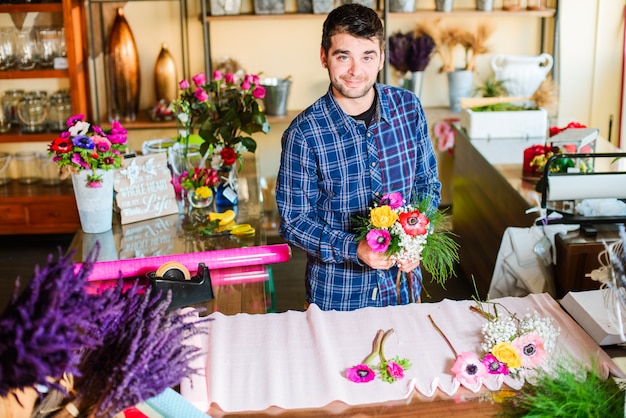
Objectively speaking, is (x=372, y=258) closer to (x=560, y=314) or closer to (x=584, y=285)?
(x=560, y=314)

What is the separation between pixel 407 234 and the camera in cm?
210

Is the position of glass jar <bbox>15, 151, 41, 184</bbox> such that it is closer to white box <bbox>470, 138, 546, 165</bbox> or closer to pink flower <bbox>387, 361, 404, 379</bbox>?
white box <bbox>470, 138, 546, 165</bbox>

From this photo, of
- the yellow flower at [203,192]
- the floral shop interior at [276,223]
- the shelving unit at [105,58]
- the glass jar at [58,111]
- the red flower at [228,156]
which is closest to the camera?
the floral shop interior at [276,223]

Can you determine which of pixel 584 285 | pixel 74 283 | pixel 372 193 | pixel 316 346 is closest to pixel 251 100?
pixel 372 193

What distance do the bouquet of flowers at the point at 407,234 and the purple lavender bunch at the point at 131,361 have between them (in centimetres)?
81

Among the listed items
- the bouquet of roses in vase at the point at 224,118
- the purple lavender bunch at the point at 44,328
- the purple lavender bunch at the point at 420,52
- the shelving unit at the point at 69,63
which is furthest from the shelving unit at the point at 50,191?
the purple lavender bunch at the point at 44,328

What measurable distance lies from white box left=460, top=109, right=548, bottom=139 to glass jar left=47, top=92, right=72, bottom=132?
2.51 m

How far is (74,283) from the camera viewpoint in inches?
48.9

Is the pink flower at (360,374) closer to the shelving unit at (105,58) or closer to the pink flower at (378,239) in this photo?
the pink flower at (378,239)

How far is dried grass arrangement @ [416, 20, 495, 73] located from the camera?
5.32 meters

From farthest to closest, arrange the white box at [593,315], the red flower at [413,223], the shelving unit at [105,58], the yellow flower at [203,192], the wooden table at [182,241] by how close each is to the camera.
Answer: the shelving unit at [105,58]
the yellow flower at [203,192]
the wooden table at [182,241]
the red flower at [413,223]
the white box at [593,315]

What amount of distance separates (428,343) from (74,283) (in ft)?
3.19

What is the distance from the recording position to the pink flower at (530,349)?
5.97 ft

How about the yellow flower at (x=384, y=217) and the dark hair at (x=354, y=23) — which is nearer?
the yellow flower at (x=384, y=217)
